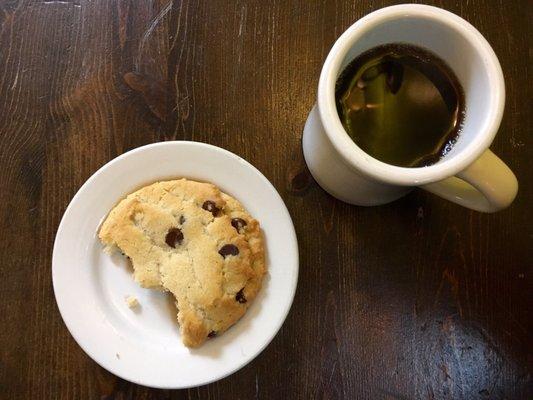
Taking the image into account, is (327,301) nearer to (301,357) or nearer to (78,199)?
(301,357)

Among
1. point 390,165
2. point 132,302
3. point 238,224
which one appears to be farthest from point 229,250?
point 390,165

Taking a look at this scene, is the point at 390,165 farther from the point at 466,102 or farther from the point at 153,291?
the point at 153,291

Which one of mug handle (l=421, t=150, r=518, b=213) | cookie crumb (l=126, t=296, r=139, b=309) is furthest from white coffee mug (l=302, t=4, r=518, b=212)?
cookie crumb (l=126, t=296, r=139, b=309)

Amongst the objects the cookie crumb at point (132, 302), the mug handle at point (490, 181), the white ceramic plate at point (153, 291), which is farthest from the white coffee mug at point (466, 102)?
the cookie crumb at point (132, 302)

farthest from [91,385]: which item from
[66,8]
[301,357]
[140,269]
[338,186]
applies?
[66,8]

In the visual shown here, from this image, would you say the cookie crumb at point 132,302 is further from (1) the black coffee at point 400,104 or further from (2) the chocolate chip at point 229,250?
(1) the black coffee at point 400,104

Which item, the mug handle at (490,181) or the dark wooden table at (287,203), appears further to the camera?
the dark wooden table at (287,203)

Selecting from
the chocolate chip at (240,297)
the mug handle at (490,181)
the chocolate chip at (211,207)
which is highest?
the mug handle at (490,181)

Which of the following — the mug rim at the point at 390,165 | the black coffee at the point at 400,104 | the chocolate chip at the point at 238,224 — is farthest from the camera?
the chocolate chip at the point at 238,224
